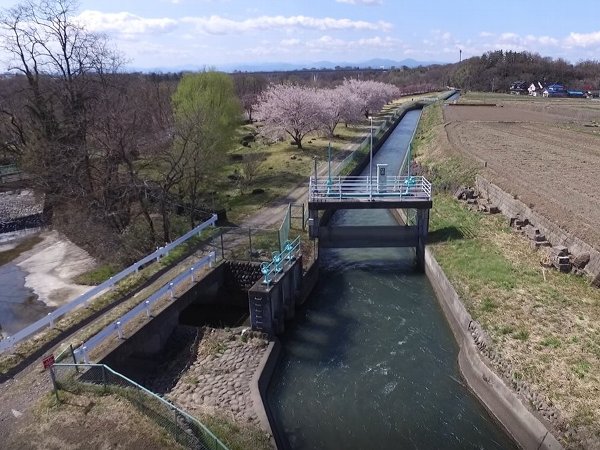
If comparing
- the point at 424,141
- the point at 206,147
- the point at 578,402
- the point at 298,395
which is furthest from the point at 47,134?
the point at 424,141

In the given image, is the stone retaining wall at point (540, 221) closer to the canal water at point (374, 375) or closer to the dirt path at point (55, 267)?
the canal water at point (374, 375)

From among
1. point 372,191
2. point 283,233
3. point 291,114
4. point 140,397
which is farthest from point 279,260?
point 291,114

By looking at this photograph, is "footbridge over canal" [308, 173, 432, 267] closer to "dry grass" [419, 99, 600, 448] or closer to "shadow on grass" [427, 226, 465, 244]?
"shadow on grass" [427, 226, 465, 244]

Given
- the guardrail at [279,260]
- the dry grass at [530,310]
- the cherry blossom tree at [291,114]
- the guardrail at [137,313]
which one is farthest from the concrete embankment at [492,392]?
the cherry blossom tree at [291,114]

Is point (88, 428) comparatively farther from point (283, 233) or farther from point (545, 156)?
point (545, 156)

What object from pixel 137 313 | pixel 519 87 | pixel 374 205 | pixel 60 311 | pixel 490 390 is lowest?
pixel 490 390

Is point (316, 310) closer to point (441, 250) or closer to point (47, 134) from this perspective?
point (441, 250)

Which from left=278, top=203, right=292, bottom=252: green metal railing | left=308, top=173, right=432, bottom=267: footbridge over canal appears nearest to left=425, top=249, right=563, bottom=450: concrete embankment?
left=308, top=173, right=432, bottom=267: footbridge over canal
